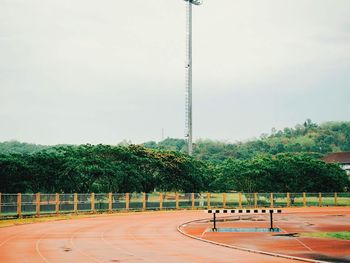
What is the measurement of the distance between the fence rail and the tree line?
576cm

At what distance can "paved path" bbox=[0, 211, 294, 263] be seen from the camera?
16.3 m

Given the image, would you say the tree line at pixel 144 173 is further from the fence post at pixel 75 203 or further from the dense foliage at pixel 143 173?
the fence post at pixel 75 203

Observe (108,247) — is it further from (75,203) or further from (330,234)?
(75,203)

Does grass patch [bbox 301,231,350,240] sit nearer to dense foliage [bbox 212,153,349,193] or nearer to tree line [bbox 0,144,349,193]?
tree line [bbox 0,144,349,193]

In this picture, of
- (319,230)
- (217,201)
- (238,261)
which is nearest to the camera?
(238,261)

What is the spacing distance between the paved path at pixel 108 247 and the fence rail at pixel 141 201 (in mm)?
10276

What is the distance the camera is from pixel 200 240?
22328 millimetres

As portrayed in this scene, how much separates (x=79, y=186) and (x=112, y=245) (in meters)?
37.5

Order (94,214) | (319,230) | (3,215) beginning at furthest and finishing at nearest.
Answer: (94,214) < (3,215) < (319,230)

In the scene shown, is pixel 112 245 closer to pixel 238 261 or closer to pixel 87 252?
pixel 87 252

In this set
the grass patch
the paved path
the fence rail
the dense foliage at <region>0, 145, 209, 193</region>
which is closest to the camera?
the paved path

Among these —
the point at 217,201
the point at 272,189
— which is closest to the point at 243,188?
the point at 272,189

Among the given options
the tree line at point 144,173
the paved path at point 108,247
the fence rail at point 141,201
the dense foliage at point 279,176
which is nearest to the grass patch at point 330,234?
the paved path at point 108,247

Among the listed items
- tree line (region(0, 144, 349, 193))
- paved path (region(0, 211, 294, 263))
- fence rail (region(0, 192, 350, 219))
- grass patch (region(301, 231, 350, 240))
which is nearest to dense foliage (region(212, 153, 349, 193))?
tree line (region(0, 144, 349, 193))
